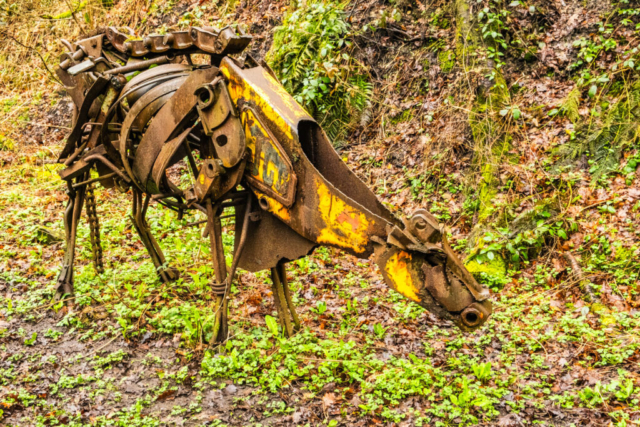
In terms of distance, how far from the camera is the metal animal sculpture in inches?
113

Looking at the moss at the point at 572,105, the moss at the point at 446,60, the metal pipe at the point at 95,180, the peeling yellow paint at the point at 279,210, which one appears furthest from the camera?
the moss at the point at 446,60

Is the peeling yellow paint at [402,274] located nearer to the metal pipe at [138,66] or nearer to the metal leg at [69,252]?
the metal pipe at [138,66]

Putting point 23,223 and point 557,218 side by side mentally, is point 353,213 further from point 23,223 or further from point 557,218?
point 23,223

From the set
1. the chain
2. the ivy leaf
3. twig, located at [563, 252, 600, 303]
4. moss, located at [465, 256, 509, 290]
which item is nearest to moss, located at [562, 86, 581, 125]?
twig, located at [563, 252, 600, 303]

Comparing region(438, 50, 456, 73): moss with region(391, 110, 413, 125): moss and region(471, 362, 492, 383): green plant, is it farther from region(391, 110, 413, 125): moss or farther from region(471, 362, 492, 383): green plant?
region(471, 362, 492, 383): green plant

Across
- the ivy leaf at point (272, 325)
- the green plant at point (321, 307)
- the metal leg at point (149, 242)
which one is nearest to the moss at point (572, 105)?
the green plant at point (321, 307)

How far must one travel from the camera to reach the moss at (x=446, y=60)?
22.3 feet

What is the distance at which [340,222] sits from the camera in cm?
305

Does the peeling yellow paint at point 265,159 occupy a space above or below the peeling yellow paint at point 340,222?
above

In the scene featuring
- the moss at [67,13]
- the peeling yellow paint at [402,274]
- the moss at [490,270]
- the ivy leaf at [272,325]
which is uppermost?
the moss at [67,13]

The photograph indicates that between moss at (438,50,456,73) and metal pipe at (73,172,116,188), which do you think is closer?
metal pipe at (73,172,116,188)

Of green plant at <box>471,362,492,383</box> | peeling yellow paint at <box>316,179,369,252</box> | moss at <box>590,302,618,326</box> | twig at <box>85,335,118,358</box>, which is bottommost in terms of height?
moss at <box>590,302,618,326</box>

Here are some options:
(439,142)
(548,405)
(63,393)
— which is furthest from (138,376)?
(439,142)

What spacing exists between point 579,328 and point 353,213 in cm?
251
